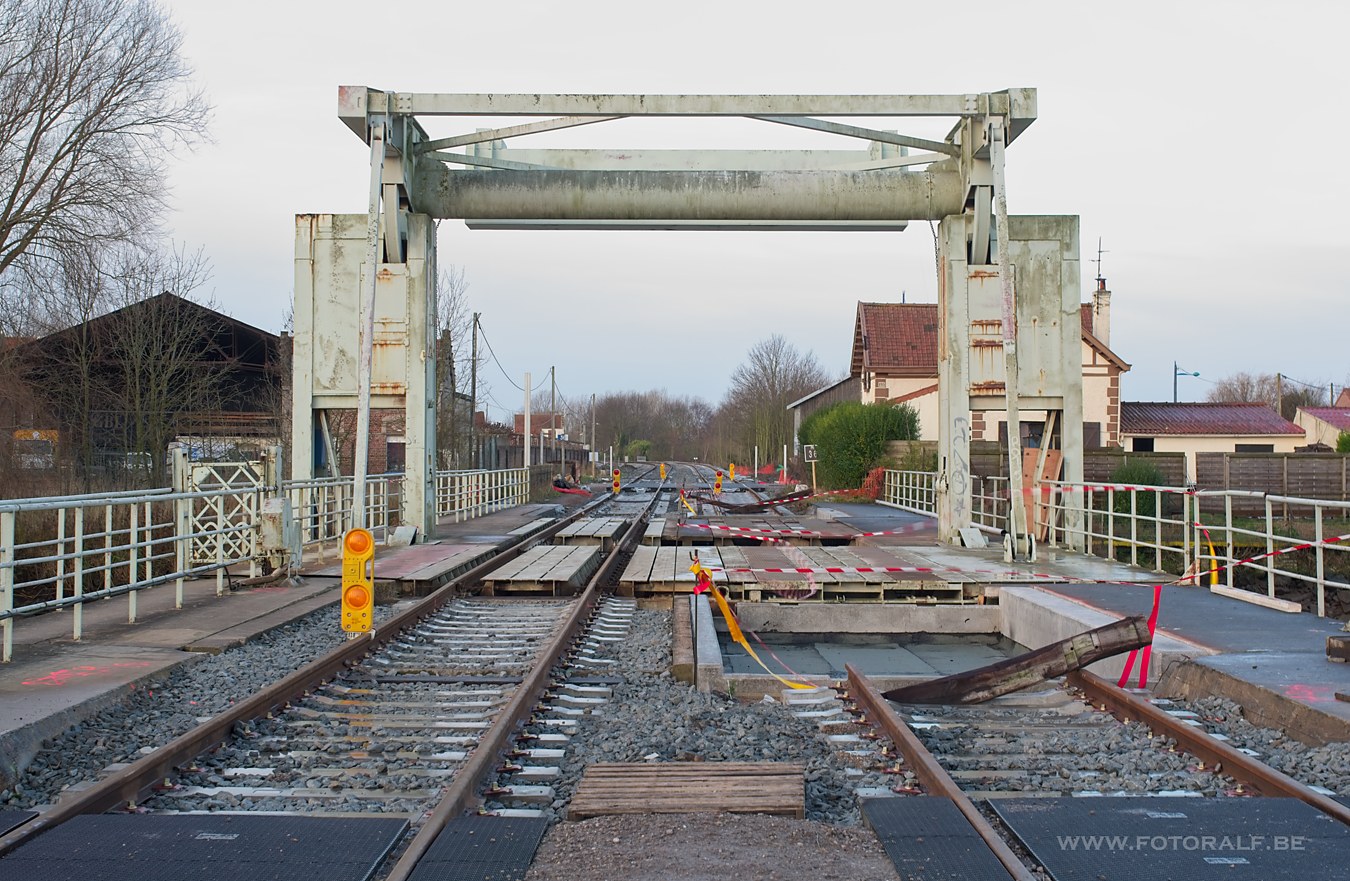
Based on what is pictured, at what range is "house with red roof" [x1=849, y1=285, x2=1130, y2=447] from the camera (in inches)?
1682

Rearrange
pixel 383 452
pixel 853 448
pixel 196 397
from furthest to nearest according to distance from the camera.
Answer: pixel 383 452 → pixel 853 448 → pixel 196 397

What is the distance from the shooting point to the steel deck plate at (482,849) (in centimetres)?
363

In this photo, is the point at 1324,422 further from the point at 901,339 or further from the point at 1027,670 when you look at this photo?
the point at 1027,670

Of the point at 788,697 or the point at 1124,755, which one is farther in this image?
the point at 788,697

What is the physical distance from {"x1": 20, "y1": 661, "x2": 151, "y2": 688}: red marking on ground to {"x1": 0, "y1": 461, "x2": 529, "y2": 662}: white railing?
0.59 m

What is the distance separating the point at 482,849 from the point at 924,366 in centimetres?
4295

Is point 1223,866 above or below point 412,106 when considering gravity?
below

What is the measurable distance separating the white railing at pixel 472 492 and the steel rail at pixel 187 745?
40.8 feet

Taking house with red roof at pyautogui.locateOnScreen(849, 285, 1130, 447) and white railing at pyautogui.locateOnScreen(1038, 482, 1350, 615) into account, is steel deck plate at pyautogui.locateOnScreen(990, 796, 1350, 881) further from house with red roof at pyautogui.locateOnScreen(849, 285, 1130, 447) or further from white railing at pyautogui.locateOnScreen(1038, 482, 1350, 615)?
house with red roof at pyautogui.locateOnScreen(849, 285, 1130, 447)

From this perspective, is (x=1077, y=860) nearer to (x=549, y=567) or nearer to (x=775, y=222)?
(x=549, y=567)

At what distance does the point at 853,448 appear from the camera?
1441 inches

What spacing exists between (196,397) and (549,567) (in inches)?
723

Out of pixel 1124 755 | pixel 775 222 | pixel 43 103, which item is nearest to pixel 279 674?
pixel 1124 755

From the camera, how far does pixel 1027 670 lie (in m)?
7.19
